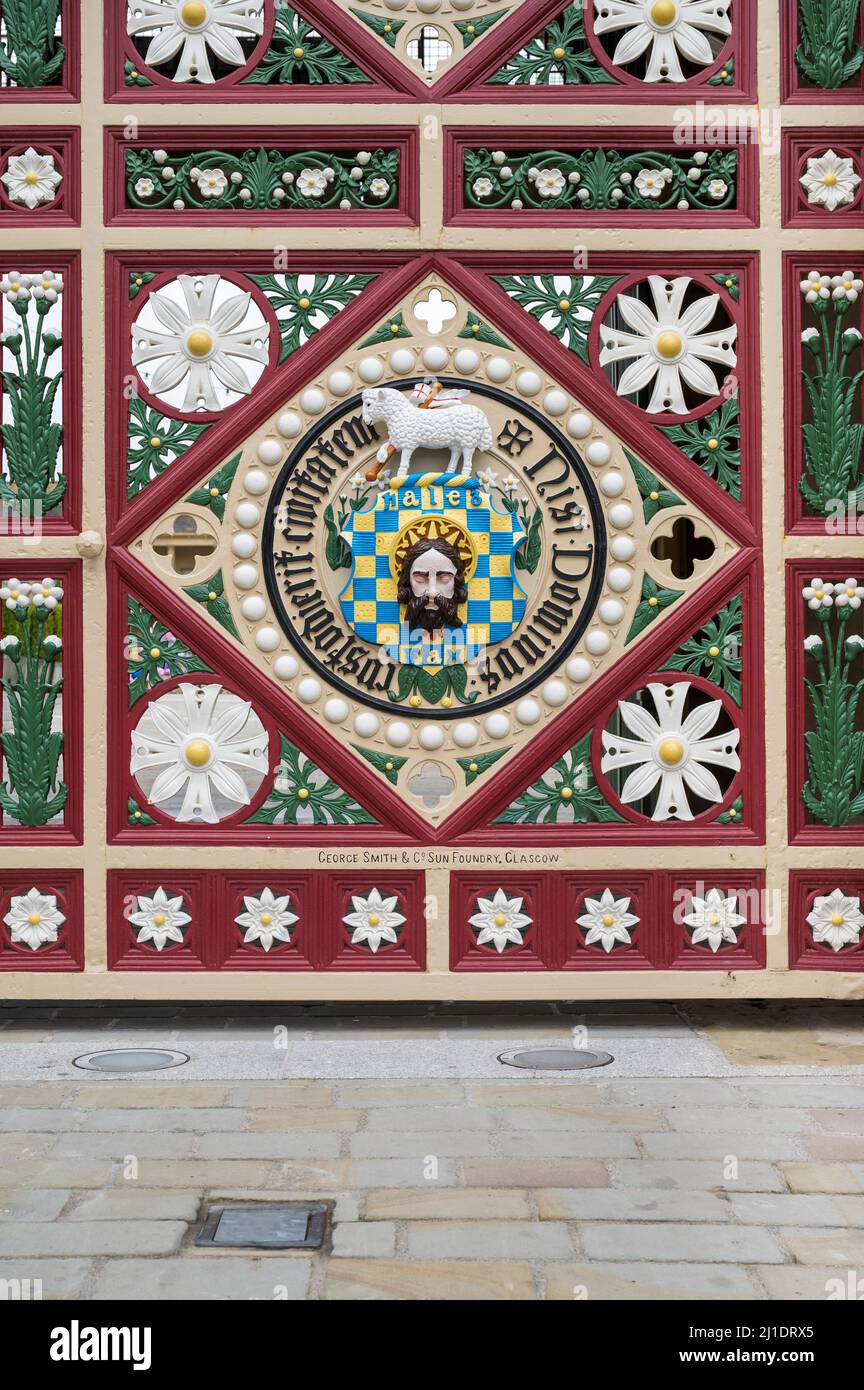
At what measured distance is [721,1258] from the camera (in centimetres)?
344

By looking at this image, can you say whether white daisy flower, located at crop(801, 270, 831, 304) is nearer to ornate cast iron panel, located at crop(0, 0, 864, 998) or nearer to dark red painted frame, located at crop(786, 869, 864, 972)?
ornate cast iron panel, located at crop(0, 0, 864, 998)

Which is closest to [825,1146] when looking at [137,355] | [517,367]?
[517,367]

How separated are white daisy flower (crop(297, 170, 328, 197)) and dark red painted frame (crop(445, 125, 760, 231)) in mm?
477

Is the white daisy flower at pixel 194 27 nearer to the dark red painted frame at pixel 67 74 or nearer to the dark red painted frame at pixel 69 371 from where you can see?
the dark red painted frame at pixel 67 74

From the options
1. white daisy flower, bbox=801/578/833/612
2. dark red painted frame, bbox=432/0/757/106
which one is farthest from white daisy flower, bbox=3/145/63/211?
white daisy flower, bbox=801/578/833/612

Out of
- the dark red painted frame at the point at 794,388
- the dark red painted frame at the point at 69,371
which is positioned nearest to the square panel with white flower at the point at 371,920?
the dark red painted frame at the point at 69,371

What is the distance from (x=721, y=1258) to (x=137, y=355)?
3.91 metres

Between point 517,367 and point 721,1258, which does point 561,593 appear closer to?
point 517,367

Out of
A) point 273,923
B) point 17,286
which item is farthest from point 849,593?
point 17,286

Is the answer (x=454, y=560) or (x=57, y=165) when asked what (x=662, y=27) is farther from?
(x=57, y=165)

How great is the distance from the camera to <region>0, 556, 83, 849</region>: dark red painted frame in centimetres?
573

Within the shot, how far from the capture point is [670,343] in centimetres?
573

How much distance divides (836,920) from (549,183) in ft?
9.98

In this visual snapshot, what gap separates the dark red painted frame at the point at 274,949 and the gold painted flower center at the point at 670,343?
87.1 inches
